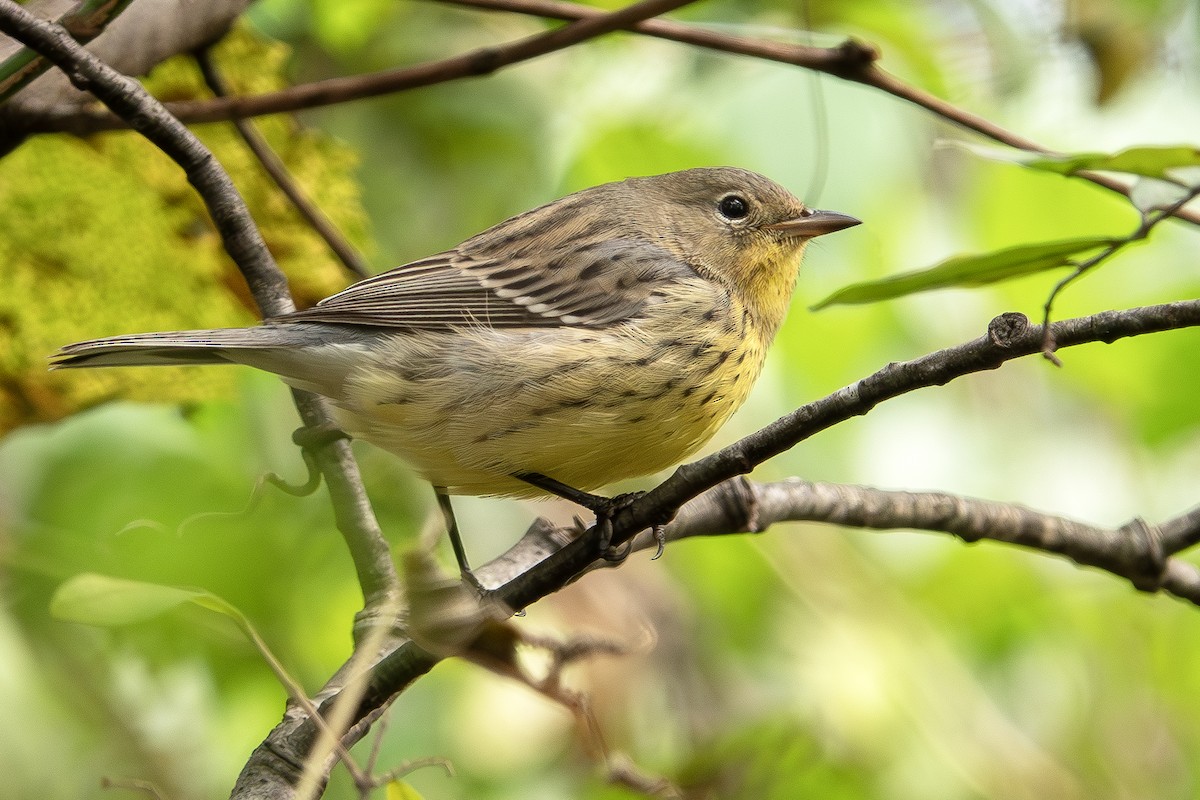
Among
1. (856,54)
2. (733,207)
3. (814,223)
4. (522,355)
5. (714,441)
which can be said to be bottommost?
(522,355)

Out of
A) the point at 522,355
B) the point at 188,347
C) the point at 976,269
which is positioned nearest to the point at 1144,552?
the point at 976,269

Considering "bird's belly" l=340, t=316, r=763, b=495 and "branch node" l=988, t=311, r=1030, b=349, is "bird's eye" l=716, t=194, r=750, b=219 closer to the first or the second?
"bird's belly" l=340, t=316, r=763, b=495

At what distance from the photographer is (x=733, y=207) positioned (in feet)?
12.7

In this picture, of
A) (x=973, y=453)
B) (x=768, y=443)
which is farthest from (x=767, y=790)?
(x=973, y=453)

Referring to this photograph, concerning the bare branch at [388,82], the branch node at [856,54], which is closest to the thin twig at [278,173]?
the bare branch at [388,82]

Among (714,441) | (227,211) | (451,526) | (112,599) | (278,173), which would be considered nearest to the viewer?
(112,599)

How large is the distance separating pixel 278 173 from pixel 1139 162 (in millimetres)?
2053

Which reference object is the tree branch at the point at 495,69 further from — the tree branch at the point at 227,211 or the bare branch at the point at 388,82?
the tree branch at the point at 227,211

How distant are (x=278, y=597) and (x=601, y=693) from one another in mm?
1942

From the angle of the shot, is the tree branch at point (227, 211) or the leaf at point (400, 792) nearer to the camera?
the leaf at point (400, 792)

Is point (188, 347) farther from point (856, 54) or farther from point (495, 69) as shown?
point (856, 54)

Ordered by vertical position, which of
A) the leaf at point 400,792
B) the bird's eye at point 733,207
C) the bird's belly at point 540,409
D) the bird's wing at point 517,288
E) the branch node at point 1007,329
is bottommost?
the leaf at point 400,792

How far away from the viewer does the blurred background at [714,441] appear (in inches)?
108

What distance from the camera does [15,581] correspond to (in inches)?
89.7
